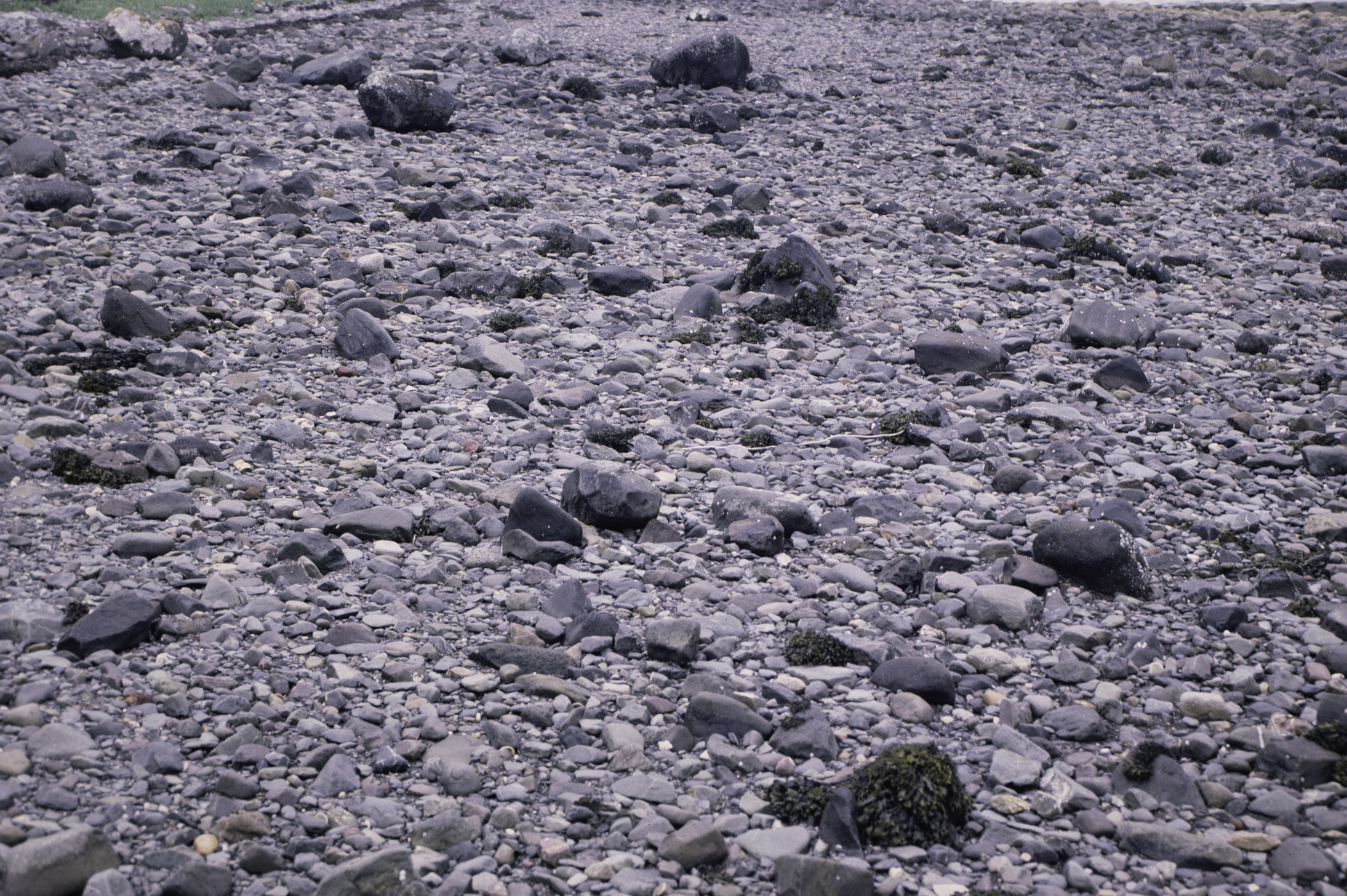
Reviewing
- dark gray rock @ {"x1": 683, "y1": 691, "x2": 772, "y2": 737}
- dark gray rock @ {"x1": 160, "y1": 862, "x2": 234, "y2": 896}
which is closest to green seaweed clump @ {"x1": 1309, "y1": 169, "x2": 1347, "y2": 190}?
dark gray rock @ {"x1": 683, "y1": 691, "x2": 772, "y2": 737}

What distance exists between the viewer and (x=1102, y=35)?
3488 cm

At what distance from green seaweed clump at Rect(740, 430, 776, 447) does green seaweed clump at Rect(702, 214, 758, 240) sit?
6.57 m

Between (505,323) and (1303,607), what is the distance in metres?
8.67

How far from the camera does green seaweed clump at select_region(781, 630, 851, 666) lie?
6.68 metres

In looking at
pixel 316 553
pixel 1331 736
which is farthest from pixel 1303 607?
pixel 316 553

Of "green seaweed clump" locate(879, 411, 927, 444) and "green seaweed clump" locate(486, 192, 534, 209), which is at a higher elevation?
"green seaweed clump" locate(486, 192, 534, 209)

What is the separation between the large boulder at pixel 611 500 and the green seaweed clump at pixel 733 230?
27.0ft

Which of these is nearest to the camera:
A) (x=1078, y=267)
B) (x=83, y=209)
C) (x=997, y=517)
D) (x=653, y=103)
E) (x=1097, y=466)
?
(x=997, y=517)

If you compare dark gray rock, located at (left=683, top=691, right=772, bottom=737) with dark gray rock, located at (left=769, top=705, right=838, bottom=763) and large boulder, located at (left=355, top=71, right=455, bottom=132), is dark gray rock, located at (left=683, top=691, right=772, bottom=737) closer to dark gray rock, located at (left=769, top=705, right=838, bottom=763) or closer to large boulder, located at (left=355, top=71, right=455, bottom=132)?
dark gray rock, located at (left=769, top=705, right=838, bottom=763)

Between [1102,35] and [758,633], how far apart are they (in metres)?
35.0

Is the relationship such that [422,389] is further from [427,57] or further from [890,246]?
[427,57]

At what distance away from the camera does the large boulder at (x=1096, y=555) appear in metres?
7.46

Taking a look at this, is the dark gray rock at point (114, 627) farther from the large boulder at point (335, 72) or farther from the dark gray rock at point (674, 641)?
the large boulder at point (335, 72)

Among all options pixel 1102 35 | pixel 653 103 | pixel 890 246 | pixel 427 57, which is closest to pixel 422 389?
pixel 890 246
